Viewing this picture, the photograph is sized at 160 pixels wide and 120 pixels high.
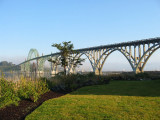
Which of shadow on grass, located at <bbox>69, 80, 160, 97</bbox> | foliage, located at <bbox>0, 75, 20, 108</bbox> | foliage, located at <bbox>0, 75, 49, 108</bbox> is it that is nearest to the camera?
foliage, located at <bbox>0, 75, 20, 108</bbox>

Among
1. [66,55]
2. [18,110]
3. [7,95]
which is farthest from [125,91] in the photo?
[66,55]

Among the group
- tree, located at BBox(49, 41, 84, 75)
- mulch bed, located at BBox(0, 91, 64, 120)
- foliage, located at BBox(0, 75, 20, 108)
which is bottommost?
mulch bed, located at BBox(0, 91, 64, 120)

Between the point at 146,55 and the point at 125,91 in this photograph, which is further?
the point at 146,55

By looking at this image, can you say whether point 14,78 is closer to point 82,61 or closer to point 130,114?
point 130,114

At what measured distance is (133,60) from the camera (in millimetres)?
31047

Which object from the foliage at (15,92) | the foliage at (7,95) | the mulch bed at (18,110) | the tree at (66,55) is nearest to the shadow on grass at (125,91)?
the foliage at (15,92)

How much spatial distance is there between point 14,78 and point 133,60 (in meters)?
26.4

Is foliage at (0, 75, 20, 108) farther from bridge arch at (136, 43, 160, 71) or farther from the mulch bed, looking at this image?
bridge arch at (136, 43, 160, 71)

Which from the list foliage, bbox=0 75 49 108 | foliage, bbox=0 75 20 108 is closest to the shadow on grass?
foliage, bbox=0 75 49 108

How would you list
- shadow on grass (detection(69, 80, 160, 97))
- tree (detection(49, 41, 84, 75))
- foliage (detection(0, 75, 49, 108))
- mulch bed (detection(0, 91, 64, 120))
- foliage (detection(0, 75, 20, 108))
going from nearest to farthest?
mulch bed (detection(0, 91, 64, 120)) < foliage (detection(0, 75, 20, 108)) < foliage (detection(0, 75, 49, 108)) < shadow on grass (detection(69, 80, 160, 97)) < tree (detection(49, 41, 84, 75))

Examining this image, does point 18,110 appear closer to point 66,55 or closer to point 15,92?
point 15,92

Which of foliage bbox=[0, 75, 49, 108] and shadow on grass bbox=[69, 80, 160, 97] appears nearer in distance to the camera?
foliage bbox=[0, 75, 49, 108]

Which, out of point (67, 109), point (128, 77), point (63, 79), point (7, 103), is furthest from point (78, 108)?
point (128, 77)

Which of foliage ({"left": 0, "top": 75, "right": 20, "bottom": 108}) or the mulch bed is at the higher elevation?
foliage ({"left": 0, "top": 75, "right": 20, "bottom": 108})
